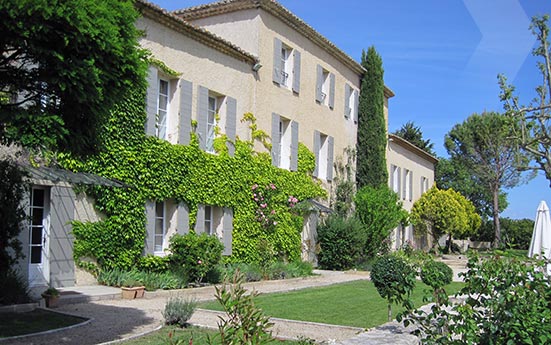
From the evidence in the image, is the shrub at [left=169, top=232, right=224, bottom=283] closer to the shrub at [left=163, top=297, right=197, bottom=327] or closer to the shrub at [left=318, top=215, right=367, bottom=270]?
the shrub at [left=163, top=297, right=197, bottom=327]

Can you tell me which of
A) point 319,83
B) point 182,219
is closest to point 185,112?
point 182,219

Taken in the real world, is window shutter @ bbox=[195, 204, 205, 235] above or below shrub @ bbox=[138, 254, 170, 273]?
above

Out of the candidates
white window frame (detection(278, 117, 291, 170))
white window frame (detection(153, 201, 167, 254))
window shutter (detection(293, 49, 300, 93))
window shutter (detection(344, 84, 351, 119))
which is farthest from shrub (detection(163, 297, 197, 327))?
window shutter (detection(344, 84, 351, 119))

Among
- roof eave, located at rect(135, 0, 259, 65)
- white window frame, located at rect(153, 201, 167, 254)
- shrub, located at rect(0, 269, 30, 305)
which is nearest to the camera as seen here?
shrub, located at rect(0, 269, 30, 305)

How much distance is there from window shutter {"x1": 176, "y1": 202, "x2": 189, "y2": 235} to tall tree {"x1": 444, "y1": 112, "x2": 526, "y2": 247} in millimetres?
33289

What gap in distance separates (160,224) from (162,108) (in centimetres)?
323

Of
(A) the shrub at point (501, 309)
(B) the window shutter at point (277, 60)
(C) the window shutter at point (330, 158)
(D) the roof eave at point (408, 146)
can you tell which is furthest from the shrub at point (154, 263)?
(D) the roof eave at point (408, 146)

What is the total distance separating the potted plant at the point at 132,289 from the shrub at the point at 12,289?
232 centimetres

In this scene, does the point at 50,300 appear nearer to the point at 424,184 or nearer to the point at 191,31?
the point at 191,31

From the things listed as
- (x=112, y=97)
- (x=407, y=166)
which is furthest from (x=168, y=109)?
(x=407, y=166)

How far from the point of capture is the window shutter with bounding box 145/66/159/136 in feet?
49.6

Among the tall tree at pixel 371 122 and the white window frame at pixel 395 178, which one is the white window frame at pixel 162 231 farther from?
the white window frame at pixel 395 178

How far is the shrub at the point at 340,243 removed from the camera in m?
22.6

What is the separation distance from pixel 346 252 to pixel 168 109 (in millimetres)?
9726
